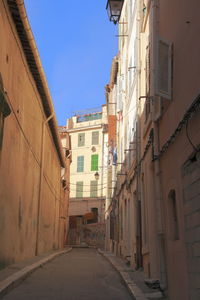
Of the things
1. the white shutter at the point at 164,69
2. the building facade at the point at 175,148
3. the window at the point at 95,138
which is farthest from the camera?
the window at the point at 95,138

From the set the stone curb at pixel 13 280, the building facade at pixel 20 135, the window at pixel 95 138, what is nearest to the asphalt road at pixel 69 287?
the stone curb at pixel 13 280

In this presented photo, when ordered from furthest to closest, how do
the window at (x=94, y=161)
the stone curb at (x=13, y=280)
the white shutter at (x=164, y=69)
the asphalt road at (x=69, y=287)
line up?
the window at (x=94, y=161) → the asphalt road at (x=69, y=287) → the stone curb at (x=13, y=280) → the white shutter at (x=164, y=69)

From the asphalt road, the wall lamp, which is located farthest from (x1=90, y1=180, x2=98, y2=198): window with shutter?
the wall lamp

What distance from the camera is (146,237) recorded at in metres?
11.6

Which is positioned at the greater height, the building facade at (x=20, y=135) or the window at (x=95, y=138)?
the window at (x=95, y=138)

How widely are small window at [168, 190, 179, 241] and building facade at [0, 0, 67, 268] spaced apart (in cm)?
402

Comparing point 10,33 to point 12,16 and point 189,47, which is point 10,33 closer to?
point 12,16

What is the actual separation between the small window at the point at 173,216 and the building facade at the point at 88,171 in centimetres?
3501

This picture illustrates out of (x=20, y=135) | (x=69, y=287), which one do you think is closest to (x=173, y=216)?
(x=69, y=287)

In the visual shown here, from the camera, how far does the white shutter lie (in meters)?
7.62

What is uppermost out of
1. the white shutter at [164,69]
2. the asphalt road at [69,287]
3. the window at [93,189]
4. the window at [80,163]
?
the window at [80,163]

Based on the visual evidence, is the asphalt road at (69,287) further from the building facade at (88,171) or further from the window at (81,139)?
the window at (81,139)

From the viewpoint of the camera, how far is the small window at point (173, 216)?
7.72m

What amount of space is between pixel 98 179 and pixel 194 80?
39.3m
